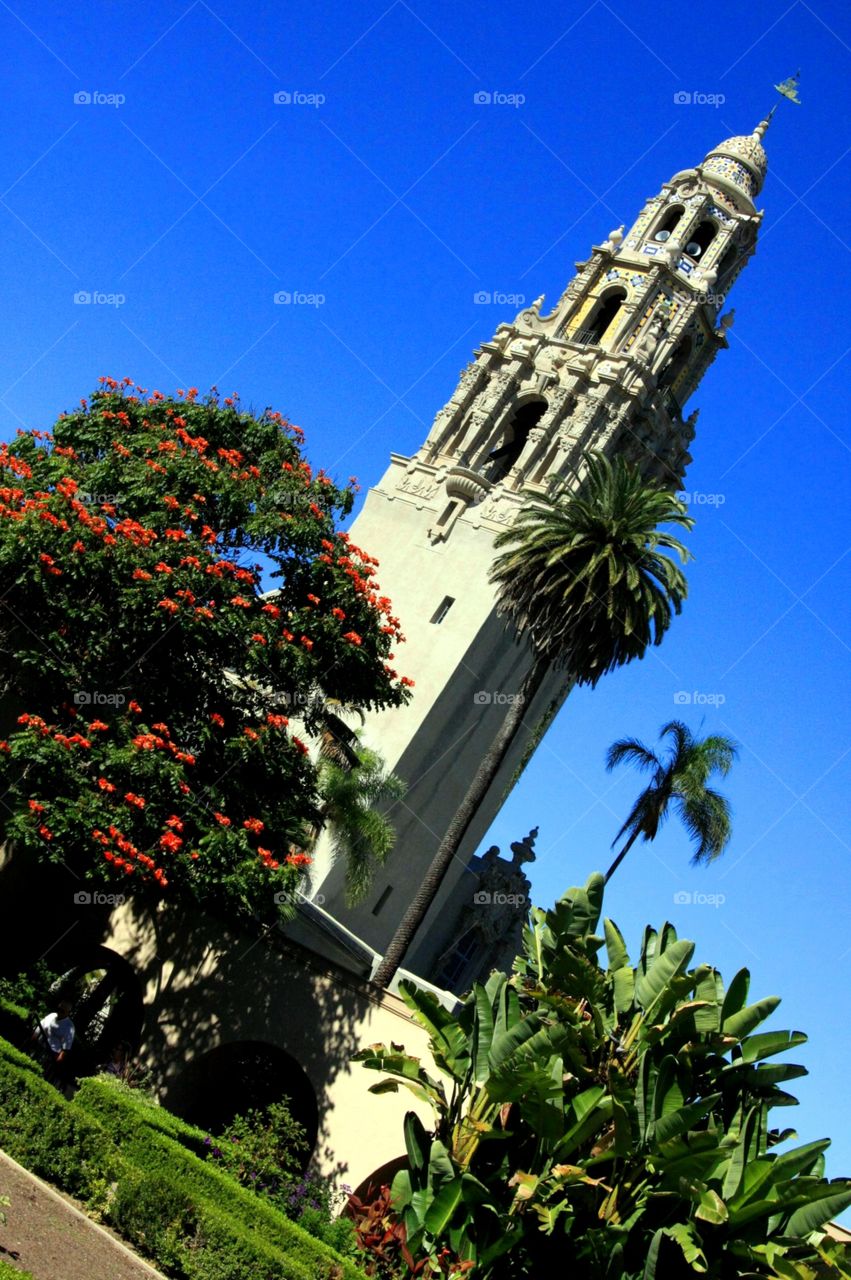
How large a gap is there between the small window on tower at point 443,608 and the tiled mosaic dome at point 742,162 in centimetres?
2318

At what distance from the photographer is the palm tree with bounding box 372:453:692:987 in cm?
2806

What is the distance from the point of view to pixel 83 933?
89.9 feet

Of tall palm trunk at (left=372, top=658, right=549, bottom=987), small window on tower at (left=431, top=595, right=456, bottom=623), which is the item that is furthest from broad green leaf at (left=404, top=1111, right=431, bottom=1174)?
small window on tower at (left=431, top=595, right=456, bottom=623)

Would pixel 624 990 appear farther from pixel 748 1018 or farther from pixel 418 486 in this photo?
pixel 418 486

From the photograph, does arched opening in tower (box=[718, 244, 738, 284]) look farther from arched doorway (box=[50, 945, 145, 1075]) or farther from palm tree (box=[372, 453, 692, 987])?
arched doorway (box=[50, 945, 145, 1075])

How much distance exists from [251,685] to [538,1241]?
1213 centimetres

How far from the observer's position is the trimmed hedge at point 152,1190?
16.2 meters

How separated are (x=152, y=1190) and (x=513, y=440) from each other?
30.3 meters

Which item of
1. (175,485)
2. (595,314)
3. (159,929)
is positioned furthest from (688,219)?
(159,929)

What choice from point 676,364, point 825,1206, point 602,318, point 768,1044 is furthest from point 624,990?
point 676,364

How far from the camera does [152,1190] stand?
654 inches

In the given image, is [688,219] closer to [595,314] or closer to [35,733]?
[595,314]

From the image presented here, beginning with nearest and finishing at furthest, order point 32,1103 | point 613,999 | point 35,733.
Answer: point 32,1103
point 613,999
point 35,733

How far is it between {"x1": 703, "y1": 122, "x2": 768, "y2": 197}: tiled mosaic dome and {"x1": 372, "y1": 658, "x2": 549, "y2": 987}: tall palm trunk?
1138 inches
